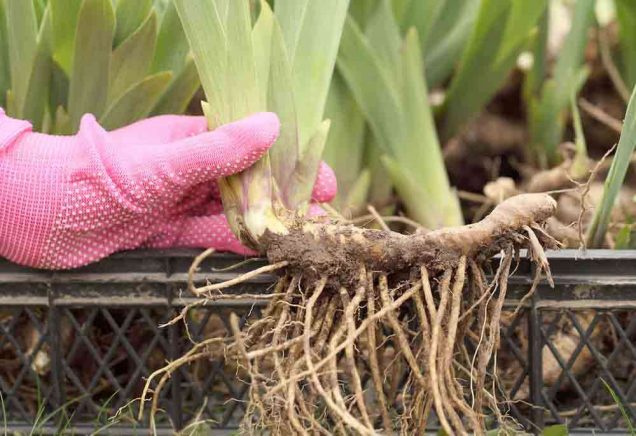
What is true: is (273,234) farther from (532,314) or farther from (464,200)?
(464,200)

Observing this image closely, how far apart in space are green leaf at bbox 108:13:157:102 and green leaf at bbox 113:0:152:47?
0.09ft

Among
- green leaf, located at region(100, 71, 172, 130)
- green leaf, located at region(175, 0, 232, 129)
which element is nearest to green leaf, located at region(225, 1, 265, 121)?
green leaf, located at region(175, 0, 232, 129)

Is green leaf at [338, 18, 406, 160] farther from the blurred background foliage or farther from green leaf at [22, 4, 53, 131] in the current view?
green leaf at [22, 4, 53, 131]

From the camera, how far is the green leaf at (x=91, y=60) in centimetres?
79

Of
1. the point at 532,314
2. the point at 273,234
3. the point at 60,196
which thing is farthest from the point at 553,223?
the point at 60,196

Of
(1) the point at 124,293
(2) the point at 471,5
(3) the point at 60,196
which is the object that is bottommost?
(1) the point at 124,293

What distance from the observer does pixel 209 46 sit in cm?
74

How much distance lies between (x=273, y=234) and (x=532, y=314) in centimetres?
25

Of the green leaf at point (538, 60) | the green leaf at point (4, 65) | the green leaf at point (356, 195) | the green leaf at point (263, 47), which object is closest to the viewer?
the green leaf at point (263, 47)

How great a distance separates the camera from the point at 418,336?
0.74m

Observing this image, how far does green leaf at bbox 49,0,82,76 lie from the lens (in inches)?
33.1

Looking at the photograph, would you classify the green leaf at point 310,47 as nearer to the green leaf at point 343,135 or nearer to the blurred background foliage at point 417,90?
the blurred background foliage at point 417,90

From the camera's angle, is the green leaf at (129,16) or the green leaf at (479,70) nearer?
the green leaf at (129,16)

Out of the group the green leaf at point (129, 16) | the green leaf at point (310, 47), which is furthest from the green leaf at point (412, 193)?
the green leaf at point (129, 16)
